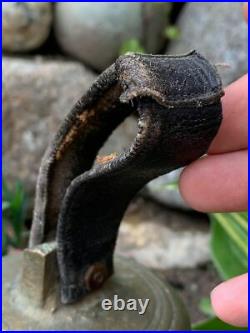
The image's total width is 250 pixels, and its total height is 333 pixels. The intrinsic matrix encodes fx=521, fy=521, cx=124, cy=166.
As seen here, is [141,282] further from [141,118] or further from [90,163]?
[141,118]

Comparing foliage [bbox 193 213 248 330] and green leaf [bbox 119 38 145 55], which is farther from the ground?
green leaf [bbox 119 38 145 55]

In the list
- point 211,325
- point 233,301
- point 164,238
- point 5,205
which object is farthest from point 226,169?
point 164,238

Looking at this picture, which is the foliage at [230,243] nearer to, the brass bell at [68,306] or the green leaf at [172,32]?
the brass bell at [68,306]

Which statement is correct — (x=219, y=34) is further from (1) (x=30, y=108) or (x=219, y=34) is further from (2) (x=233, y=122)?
(2) (x=233, y=122)

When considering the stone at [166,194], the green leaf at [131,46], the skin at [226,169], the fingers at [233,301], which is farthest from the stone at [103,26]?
the fingers at [233,301]

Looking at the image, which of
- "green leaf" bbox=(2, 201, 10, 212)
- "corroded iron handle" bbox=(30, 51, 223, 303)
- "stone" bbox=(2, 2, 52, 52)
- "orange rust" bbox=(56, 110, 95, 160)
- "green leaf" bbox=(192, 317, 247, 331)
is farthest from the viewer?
"stone" bbox=(2, 2, 52, 52)

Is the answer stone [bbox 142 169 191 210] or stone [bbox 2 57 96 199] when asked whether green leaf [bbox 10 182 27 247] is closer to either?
stone [bbox 2 57 96 199]

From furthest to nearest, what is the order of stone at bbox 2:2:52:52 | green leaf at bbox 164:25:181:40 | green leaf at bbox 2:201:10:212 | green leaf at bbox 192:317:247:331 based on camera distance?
green leaf at bbox 164:25:181:40
stone at bbox 2:2:52:52
green leaf at bbox 2:201:10:212
green leaf at bbox 192:317:247:331

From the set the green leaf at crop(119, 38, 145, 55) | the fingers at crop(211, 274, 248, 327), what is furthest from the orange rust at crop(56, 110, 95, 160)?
the green leaf at crop(119, 38, 145, 55)
